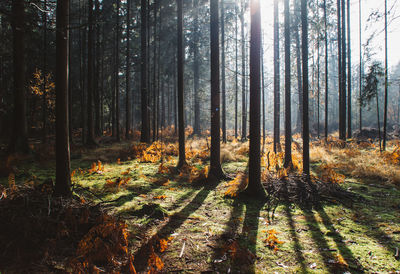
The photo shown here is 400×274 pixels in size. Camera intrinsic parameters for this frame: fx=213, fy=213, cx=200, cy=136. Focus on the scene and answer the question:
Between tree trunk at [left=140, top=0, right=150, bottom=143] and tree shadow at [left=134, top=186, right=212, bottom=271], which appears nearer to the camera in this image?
tree shadow at [left=134, top=186, right=212, bottom=271]

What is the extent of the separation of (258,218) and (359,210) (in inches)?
102

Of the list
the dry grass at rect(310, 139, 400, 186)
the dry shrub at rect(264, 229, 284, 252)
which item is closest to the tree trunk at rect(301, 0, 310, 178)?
the dry grass at rect(310, 139, 400, 186)

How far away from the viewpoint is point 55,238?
3076 millimetres

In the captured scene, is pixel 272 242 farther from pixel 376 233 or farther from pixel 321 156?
pixel 321 156

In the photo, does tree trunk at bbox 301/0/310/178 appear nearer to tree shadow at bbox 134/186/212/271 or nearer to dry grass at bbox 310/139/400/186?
dry grass at bbox 310/139/400/186

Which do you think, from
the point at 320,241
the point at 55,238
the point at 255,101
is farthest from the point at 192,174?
the point at 55,238

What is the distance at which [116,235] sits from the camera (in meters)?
3.28

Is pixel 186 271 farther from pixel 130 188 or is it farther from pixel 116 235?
pixel 130 188

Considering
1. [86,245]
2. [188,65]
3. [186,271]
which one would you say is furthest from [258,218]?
[188,65]

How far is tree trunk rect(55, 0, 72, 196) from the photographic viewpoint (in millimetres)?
4176

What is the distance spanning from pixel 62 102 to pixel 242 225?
4.39 metres

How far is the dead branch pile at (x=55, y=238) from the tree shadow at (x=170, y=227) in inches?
7.1

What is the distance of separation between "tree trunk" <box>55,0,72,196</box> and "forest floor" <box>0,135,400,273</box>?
18.7 inches

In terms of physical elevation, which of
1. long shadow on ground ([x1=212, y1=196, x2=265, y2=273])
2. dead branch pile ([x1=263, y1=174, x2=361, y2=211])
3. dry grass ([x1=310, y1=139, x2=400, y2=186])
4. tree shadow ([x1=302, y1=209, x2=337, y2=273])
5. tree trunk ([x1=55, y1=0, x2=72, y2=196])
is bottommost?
tree shadow ([x1=302, y1=209, x2=337, y2=273])
